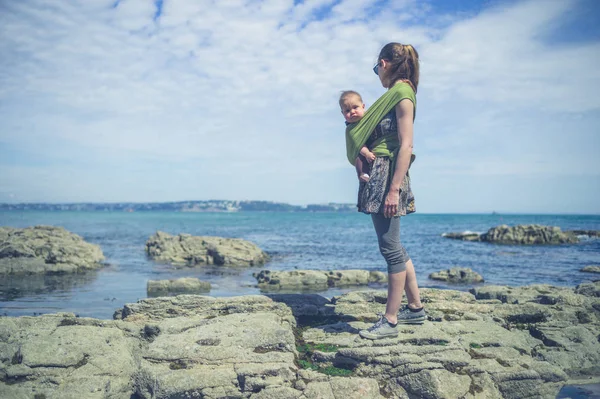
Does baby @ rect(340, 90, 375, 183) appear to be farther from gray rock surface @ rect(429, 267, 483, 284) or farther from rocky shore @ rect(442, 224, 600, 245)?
rocky shore @ rect(442, 224, 600, 245)

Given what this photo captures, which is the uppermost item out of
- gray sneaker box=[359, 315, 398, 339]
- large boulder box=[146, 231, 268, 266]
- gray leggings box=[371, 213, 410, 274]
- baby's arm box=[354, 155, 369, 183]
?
baby's arm box=[354, 155, 369, 183]

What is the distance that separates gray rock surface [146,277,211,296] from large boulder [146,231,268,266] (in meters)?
8.89

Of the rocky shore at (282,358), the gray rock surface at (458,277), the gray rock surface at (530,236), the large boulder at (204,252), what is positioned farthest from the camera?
the gray rock surface at (530,236)

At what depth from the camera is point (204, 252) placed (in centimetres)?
2642

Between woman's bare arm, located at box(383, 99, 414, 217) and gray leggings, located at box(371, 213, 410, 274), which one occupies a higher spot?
woman's bare arm, located at box(383, 99, 414, 217)

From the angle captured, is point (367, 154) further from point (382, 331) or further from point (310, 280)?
point (310, 280)

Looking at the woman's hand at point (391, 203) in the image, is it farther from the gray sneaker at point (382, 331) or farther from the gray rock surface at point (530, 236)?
the gray rock surface at point (530, 236)

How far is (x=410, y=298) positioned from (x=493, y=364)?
117 centimetres

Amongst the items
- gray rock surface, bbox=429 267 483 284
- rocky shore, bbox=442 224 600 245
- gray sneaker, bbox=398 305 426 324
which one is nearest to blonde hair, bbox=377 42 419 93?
gray sneaker, bbox=398 305 426 324

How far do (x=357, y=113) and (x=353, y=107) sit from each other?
9 centimetres

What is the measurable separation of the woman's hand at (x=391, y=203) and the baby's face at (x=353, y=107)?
1.09 metres

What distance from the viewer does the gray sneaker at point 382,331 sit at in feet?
16.3

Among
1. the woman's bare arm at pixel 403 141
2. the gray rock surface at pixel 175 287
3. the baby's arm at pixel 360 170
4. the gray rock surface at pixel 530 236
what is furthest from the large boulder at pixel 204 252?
the gray rock surface at pixel 530 236

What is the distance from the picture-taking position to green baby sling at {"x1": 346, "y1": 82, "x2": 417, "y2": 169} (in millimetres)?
4984
